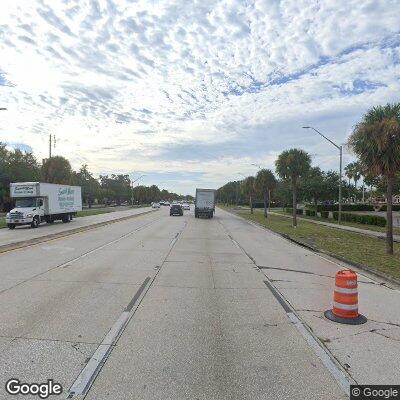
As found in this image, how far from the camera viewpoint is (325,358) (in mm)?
5555

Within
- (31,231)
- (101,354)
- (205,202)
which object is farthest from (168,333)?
(205,202)

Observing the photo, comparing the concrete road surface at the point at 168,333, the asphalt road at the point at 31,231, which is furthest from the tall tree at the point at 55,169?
the concrete road surface at the point at 168,333

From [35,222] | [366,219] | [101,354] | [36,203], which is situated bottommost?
[101,354]

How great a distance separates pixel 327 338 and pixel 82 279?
6.42 metres

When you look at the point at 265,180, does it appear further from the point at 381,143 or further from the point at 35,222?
the point at 381,143

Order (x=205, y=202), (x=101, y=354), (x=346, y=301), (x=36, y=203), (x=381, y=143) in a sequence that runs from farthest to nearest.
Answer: (x=205, y=202)
(x=36, y=203)
(x=381, y=143)
(x=346, y=301)
(x=101, y=354)

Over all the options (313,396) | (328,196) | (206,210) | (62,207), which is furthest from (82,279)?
(328,196)

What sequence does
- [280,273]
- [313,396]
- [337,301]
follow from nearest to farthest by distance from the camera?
[313,396] → [337,301] → [280,273]

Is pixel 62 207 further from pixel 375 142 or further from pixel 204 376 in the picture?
pixel 204 376

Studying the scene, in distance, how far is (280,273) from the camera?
1272 cm

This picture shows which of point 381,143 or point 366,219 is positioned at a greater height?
point 381,143

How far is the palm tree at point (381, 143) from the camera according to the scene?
17969mm

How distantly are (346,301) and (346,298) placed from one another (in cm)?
5

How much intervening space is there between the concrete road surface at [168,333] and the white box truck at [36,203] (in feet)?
68.9
